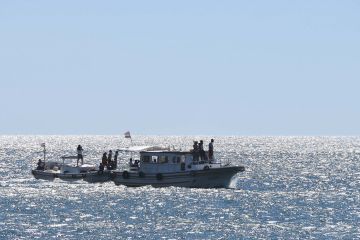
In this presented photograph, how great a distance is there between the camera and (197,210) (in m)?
64.0

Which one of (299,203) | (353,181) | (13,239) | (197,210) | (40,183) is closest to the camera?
(13,239)

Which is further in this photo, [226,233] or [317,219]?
[317,219]

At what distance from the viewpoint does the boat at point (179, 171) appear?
258 feet

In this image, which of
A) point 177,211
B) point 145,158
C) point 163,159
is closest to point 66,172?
point 145,158

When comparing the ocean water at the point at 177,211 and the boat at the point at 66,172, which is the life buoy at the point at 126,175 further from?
the boat at the point at 66,172

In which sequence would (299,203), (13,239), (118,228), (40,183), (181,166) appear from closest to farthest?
1. (13,239)
2. (118,228)
3. (299,203)
4. (181,166)
5. (40,183)

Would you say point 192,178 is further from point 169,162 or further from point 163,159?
point 163,159

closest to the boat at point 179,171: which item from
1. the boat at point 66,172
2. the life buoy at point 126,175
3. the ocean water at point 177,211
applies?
the life buoy at point 126,175

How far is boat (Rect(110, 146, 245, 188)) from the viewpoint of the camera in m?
78.8

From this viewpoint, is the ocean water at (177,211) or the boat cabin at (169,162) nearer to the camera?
the ocean water at (177,211)

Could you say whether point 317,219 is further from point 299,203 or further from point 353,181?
point 353,181

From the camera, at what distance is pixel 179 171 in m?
79.3

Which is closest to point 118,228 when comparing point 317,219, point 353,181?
point 317,219

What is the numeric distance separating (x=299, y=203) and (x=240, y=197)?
5.31 meters
